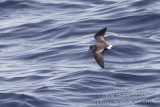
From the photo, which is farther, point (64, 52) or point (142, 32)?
point (142, 32)

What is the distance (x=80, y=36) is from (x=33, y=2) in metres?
5.30

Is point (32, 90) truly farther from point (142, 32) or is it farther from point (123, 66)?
point (142, 32)

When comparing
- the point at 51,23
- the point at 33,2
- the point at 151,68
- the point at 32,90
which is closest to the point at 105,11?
the point at 51,23

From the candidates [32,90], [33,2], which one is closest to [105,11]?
[33,2]

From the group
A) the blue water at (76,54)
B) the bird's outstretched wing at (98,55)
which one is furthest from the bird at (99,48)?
the blue water at (76,54)

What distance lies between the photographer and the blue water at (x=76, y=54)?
42.5 ft

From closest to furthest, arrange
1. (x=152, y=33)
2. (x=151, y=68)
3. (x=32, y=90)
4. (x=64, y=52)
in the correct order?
(x=32, y=90)
(x=151, y=68)
(x=64, y=52)
(x=152, y=33)

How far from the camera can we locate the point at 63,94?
13.1 metres

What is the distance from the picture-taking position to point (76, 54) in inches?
626

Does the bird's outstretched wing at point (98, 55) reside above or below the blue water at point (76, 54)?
above

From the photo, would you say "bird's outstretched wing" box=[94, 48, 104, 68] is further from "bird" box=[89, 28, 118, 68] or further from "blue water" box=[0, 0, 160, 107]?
"blue water" box=[0, 0, 160, 107]

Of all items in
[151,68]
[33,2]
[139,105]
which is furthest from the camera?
[33,2]

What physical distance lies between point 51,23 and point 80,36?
193cm

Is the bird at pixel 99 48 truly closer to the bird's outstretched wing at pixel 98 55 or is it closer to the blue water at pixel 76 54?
the bird's outstretched wing at pixel 98 55
